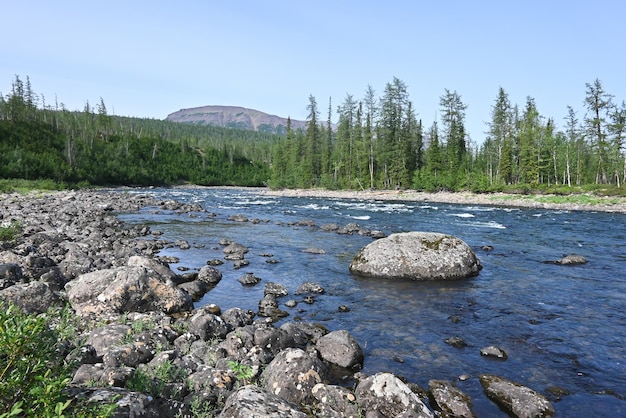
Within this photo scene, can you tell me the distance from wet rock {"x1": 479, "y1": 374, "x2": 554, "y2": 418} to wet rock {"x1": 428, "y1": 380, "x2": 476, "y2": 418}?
51 centimetres

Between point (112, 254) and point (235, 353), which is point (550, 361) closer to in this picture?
point (235, 353)

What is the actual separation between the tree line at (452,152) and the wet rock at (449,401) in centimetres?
5666

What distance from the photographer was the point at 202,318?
8.49 meters

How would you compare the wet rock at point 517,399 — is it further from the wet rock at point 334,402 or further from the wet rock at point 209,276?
the wet rock at point 209,276

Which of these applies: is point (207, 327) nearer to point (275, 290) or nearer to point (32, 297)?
point (275, 290)

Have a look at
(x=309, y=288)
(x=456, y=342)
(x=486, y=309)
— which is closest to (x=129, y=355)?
(x=309, y=288)

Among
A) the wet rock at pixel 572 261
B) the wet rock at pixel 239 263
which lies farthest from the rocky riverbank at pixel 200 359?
the wet rock at pixel 572 261

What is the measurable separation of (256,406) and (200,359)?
2.71 meters

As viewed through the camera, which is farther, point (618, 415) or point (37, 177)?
point (37, 177)

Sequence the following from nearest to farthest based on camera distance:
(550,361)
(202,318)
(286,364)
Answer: (286,364)
(550,361)
(202,318)

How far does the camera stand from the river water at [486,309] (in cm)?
734

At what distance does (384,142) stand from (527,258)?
58253 mm

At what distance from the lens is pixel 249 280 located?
13219 mm

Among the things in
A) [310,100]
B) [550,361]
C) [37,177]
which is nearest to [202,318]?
[550,361]
